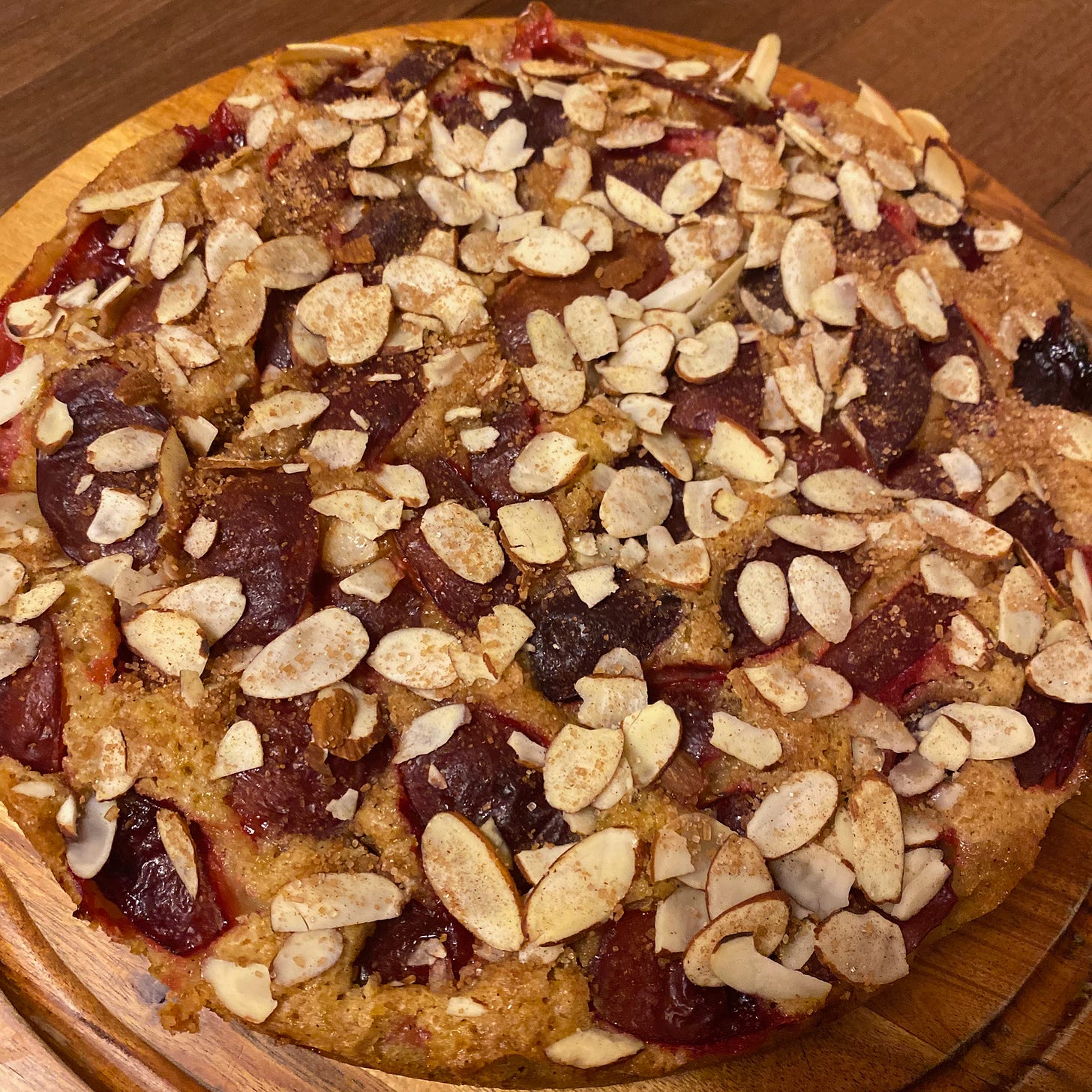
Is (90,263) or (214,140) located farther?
(214,140)

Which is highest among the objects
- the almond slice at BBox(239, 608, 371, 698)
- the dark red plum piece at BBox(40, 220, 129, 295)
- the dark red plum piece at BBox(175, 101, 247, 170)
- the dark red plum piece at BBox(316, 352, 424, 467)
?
the dark red plum piece at BBox(175, 101, 247, 170)

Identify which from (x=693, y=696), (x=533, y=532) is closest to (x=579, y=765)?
(x=693, y=696)

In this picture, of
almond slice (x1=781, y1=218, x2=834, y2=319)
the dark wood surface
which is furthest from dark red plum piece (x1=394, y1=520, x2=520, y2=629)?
the dark wood surface

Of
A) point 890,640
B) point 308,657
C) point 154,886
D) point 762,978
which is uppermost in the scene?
point 308,657

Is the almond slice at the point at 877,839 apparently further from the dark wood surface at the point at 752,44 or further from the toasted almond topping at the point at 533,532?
the dark wood surface at the point at 752,44

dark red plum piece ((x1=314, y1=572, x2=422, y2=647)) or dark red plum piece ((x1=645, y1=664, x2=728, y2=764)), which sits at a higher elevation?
dark red plum piece ((x1=314, y1=572, x2=422, y2=647))

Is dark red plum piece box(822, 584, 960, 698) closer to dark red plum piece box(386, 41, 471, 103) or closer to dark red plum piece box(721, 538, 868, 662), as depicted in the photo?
dark red plum piece box(721, 538, 868, 662)

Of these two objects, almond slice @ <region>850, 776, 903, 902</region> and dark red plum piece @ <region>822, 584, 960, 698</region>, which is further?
dark red plum piece @ <region>822, 584, 960, 698</region>

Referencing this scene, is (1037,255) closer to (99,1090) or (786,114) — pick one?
(786,114)

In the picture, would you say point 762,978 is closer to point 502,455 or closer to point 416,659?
point 416,659
